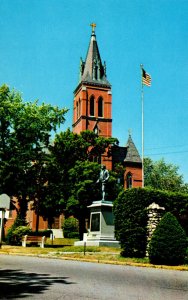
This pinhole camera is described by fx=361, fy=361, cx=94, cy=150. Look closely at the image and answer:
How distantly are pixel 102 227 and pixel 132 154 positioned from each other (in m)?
33.7

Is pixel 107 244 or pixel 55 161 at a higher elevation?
pixel 55 161

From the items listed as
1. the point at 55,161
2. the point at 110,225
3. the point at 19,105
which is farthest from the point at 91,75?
the point at 110,225

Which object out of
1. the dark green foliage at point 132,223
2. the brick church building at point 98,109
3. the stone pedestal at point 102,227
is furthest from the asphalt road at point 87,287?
the brick church building at point 98,109

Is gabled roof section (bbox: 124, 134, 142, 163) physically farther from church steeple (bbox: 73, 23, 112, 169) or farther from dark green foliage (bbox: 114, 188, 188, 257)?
dark green foliage (bbox: 114, 188, 188, 257)

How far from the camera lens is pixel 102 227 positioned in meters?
25.4

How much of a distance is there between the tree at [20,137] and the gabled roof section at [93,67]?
26489 millimetres

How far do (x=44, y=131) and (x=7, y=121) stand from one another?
3671mm

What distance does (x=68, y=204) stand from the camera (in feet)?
121

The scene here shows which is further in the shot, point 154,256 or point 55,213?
point 55,213

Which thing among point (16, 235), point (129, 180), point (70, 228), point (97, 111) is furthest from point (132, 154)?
point (16, 235)

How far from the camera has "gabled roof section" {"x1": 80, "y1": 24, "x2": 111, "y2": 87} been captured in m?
60.5

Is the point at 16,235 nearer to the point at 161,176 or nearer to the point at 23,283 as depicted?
the point at 23,283

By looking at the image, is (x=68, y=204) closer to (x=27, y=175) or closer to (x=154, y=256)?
(x=27, y=175)

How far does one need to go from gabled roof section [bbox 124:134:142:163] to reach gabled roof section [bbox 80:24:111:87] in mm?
10596
